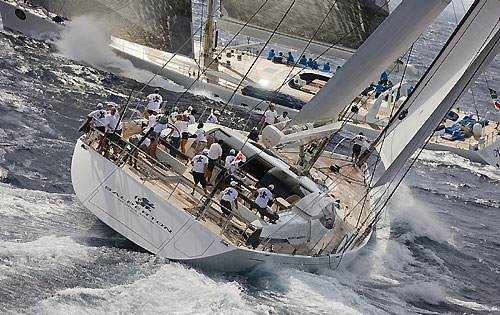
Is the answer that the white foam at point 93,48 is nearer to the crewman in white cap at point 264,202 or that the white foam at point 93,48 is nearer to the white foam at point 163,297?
the crewman in white cap at point 264,202

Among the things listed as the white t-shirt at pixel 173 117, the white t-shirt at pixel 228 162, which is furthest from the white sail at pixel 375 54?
the white t-shirt at pixel 173 117

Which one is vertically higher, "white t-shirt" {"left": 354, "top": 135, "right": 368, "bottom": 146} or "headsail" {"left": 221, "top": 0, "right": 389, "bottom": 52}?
"headsail" {"left": 221, "top": 0, "right": 389, "bottom": 52}

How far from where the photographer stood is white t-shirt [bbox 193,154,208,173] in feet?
47.2

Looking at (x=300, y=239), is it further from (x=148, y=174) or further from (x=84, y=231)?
(x=84, y=231)

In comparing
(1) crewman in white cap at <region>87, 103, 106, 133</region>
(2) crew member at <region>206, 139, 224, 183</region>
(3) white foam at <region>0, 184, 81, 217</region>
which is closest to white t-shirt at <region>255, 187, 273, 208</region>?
(2) crew member at <region>206, 139, 224, 183</region>

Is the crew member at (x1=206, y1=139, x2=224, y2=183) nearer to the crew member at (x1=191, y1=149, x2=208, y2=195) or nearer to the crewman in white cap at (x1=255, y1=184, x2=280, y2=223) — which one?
the crew member at (x1=191, y1=149, x2=208, y2=195)

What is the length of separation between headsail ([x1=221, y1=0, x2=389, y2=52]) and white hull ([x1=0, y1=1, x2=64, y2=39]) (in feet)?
28.3

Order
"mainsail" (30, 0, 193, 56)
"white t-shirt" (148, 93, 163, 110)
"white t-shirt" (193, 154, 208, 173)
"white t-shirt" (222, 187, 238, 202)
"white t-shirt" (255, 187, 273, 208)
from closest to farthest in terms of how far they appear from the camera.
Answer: "white t-shirt" (222, 187, 238, 202) < "white t-shirt" (255, 187, 273, 208) < "white t-shirt" (193, 154, 208, 173) < "white t-shirt" (148, 93, 163, 110) < "mainsail" (30, 0, 193, 56)

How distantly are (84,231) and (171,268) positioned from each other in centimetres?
248

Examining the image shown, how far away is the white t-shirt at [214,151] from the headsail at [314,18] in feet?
40.5

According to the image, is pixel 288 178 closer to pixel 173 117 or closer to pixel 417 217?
pixel 173 117

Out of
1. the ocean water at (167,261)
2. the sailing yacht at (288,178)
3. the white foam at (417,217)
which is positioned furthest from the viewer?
the white foam at (417,217)

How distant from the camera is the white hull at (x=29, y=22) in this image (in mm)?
30538

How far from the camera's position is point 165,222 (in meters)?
13.2
